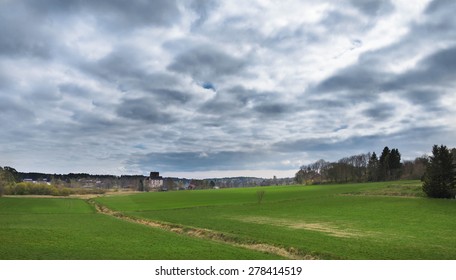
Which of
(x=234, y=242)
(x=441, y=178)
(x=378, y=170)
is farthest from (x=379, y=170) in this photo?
(x=234, y=242)

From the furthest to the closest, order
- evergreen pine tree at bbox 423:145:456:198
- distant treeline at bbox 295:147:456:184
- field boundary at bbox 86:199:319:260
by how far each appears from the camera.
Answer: distant treeline at bbox 295:147:456:184
evergreen pine tree at bbox 423:145:456:198
field boundary at bbox 86:199:319:260

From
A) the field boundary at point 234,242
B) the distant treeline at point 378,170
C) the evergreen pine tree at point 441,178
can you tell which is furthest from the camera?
the distant treeline at point 378,170

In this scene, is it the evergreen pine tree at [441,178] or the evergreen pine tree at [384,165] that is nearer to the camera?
the evergreen pine tree at [441,178]

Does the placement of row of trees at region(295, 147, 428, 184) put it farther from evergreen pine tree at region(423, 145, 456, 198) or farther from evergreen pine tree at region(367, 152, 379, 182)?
evergreen pine tree at region(423, 145, 456, 198)

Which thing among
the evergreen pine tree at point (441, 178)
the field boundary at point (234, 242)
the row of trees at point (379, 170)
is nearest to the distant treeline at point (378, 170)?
the row of trees at point (379, 170)

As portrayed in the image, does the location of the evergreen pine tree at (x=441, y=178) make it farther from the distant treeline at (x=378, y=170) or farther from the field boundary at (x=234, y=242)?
the distant treeline at (x=378, y=170)

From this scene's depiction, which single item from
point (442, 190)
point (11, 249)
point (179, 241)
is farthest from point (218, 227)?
point (442, 190)

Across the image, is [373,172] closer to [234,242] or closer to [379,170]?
[379,170]

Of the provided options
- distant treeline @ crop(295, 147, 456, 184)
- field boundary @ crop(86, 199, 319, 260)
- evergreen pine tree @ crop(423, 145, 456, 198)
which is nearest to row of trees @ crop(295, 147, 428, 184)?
distant treeline @ crop(295, 147, 456, 184)

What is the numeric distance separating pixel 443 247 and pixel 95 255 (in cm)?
2635

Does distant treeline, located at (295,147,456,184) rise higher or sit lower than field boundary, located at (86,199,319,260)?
higher

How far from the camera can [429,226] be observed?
140 ft
